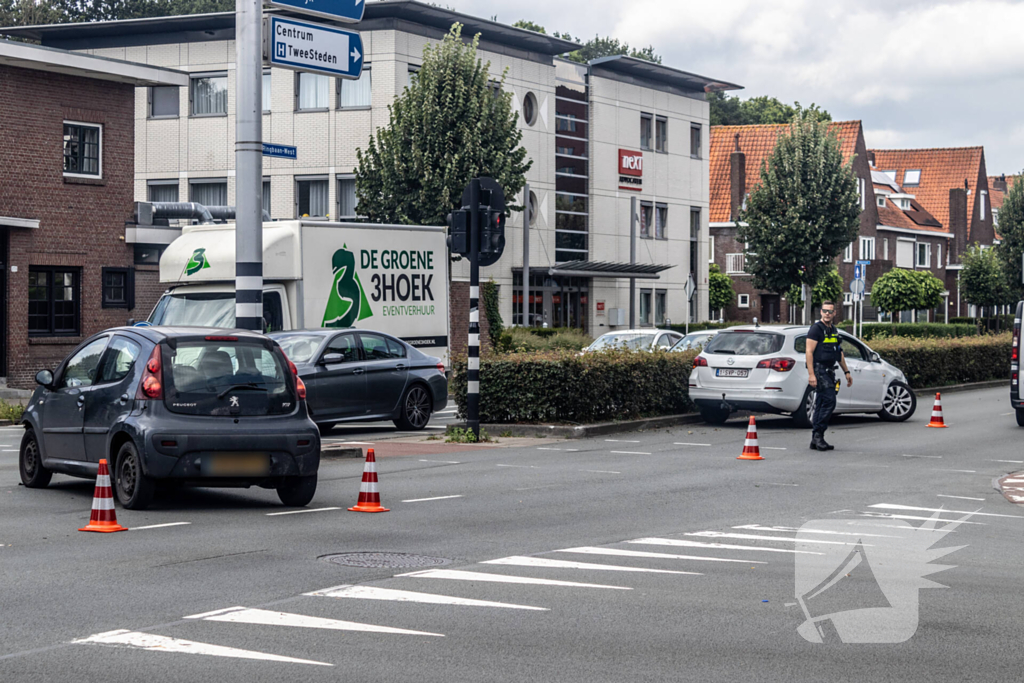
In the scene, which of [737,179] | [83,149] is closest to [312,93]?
[83,149]

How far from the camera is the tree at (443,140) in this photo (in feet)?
113

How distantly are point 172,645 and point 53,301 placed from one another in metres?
25.3

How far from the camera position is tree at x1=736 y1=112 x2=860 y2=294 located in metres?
44.4

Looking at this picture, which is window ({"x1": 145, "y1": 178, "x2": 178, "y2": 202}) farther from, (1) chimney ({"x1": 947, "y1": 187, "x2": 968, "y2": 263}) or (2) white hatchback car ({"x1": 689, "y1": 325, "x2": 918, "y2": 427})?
(1) chimney ({"x1": 947, "y1": 187, "x2": 968, "y2": 263})

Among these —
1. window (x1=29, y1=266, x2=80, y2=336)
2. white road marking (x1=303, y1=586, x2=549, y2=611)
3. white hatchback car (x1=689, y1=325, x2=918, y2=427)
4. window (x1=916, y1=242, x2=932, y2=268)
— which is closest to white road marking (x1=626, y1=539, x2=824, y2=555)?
white road marking (x1=303, y1=586, x2=549, y2=611)

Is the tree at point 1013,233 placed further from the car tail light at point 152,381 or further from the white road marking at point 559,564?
the white road marking at point 559,564

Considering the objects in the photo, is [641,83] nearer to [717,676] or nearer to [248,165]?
[248,165]

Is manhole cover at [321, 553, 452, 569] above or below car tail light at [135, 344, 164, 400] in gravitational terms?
below

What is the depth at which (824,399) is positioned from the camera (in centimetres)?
1680

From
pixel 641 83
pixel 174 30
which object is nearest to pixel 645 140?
pixel 641 83

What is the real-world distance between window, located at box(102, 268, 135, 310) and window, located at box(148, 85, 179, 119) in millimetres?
12771

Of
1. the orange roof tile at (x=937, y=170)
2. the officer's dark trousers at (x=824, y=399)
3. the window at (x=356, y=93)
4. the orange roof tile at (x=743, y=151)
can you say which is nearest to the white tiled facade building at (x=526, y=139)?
the window at (x=356, y=93)

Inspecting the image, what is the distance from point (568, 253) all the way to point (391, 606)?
39.9 metres

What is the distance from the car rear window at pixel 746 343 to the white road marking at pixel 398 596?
13.1 meters
